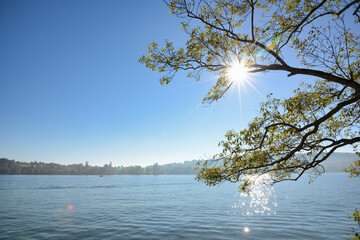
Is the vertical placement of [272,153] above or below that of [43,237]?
above

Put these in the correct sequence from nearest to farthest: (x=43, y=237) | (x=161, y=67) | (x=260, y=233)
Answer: (x=161, y=67) → (x=43, y=237) → (x=260, y=233)

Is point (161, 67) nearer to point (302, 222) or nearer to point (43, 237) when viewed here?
point (43, 237)

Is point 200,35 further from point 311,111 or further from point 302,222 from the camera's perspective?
point 302,222

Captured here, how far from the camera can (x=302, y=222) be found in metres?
29.6

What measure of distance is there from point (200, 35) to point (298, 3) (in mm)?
4877

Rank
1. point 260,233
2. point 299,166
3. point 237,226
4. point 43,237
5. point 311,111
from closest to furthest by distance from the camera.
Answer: point 311,111
point 299,166
point 43,237
point 260,233
point 237,226

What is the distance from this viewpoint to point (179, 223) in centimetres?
2883

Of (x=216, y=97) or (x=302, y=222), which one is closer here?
(x=216, y=97)

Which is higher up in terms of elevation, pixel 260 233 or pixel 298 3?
pixel 298 3

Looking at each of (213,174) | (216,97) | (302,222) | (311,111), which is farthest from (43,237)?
(302,222)

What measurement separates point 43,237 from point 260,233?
84.1 feet

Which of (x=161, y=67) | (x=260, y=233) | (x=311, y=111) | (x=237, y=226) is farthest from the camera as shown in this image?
(x=237, y=226)

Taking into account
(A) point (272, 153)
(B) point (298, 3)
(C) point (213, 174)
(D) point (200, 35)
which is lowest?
(C) point (213, 174)

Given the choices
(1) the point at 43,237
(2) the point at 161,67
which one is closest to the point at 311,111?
(2) the point at 161,67
